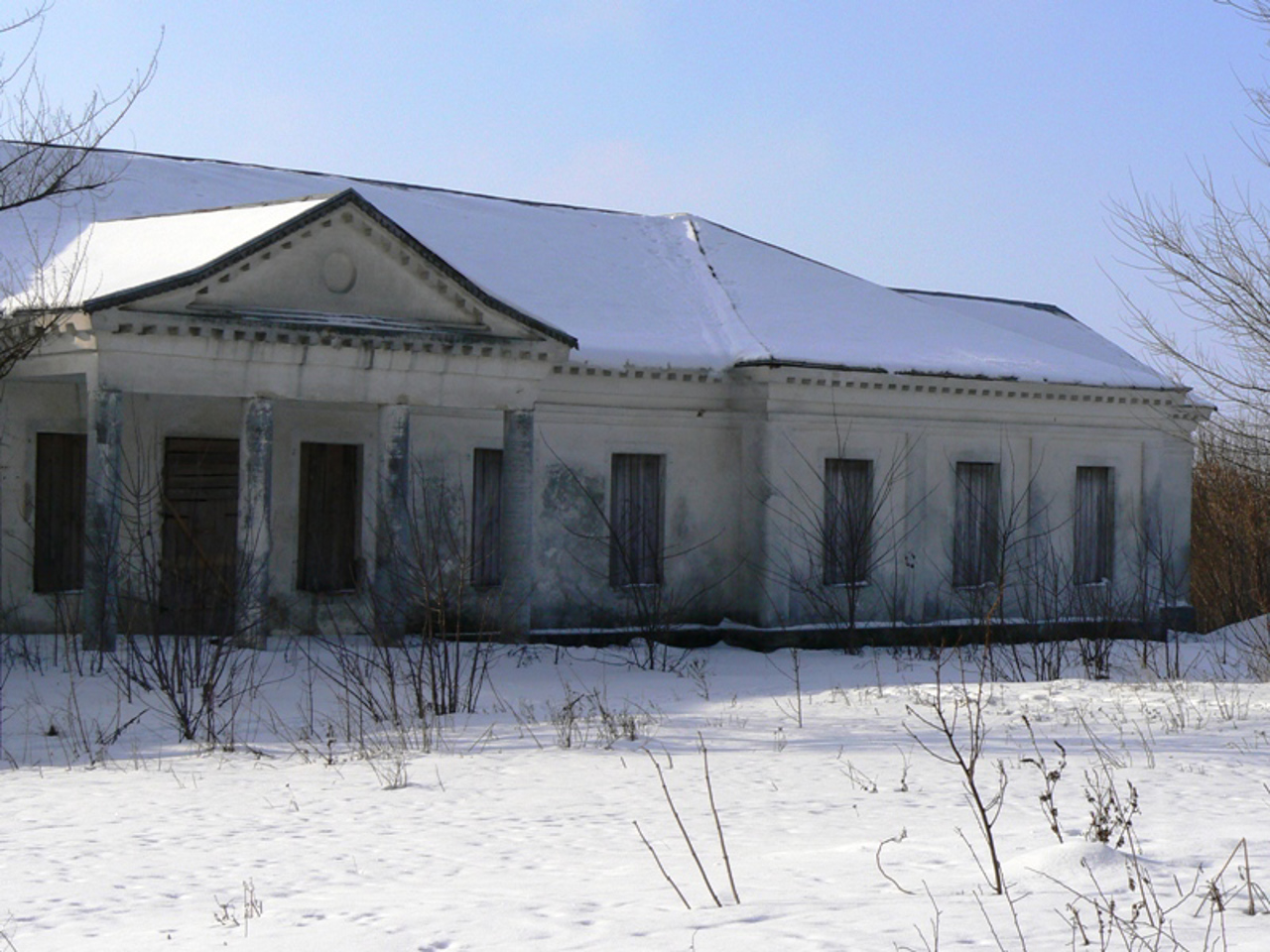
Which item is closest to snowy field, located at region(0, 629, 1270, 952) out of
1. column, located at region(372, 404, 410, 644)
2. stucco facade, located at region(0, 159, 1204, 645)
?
stucco facade, located at region(0, 159, 1204, 645)

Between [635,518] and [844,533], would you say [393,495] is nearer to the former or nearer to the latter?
[635,518]

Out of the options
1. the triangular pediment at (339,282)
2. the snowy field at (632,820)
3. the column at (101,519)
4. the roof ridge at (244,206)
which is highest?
the roof ridge at (244,206)

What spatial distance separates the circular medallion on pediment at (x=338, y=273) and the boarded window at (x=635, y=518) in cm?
433

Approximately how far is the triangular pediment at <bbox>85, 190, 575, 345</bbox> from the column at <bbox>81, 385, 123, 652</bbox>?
39.5 inches

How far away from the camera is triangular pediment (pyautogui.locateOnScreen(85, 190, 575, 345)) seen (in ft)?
47.1

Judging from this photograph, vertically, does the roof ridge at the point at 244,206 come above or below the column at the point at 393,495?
above

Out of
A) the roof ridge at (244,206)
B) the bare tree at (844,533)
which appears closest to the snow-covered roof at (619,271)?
the roof ridge at (244,206)

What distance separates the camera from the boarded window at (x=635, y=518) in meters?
18.3

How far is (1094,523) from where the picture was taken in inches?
836

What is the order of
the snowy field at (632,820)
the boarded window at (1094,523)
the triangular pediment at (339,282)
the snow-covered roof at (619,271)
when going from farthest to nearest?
1. the boarded window at (1094,523)
2. the snow-covered roof at (619,271)
3. the triangular pediment at (339,282)
4. the snowy field at (632,820)

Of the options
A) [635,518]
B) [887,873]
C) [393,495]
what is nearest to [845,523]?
[635,518]

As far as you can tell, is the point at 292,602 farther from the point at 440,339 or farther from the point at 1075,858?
the point at 1075,858

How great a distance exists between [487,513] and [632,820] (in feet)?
33.7

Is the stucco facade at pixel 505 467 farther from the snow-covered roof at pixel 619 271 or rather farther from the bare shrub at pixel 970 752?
the bare shrub at pixel 970 752
